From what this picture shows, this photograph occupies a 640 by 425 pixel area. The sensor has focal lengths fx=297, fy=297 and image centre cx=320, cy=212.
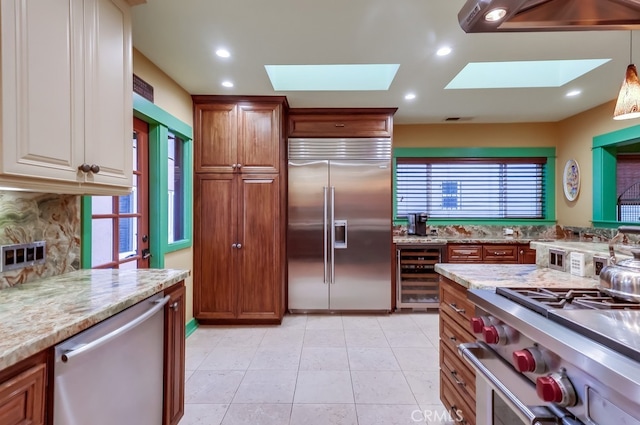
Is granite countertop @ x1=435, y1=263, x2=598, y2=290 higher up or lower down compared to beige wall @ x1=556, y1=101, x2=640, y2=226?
lower down

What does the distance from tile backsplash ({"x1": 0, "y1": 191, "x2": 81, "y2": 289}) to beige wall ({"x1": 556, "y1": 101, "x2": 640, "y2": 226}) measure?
5.01 meters

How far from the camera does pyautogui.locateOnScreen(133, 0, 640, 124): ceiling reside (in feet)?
5.91

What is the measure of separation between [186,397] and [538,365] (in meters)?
2.07

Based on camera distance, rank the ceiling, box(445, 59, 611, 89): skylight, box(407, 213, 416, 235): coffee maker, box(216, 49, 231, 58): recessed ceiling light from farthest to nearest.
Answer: box(407, 213, 416, 235): coffee maker
box(445, 59, 611, 89): skylight
box(216, 49, 231, 58): recessed ceiling light
the ceiling

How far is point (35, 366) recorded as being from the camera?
2.71 ft

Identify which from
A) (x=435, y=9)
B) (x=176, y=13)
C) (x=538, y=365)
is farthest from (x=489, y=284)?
(x=176, y=13)

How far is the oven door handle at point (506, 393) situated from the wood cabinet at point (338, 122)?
107 inches

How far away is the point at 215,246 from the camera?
316cm

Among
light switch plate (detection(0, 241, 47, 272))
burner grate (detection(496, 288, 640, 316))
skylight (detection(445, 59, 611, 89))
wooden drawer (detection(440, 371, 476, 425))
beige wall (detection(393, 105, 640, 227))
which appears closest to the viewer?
burner grate (detection(496, 288, 640, 316))

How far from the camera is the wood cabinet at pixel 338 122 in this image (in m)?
3.48

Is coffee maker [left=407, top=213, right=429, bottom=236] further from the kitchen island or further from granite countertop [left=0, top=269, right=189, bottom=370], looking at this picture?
granite countertop [left=0, top=269, right=189, bottom=370]

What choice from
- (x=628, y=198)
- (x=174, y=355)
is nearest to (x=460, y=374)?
(x=174, y=355)

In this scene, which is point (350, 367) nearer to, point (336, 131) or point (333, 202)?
point (333, 202)

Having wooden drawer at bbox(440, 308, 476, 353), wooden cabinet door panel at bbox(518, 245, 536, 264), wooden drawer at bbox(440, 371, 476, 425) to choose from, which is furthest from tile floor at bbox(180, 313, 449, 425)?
wooden cabinet door panel at bbox(518, 245, 536, 264)
